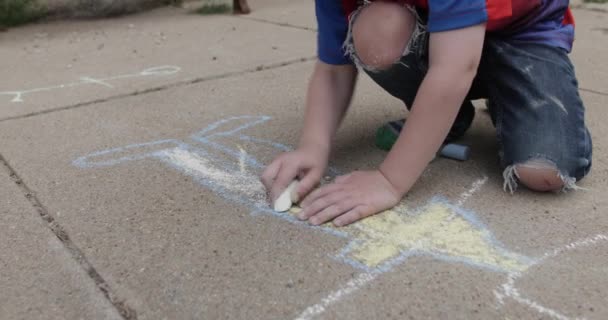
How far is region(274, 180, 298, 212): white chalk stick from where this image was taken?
1386 mm

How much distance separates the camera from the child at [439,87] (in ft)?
4.25

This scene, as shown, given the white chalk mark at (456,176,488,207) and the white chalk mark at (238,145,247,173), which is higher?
the white chalk mark at (456,176,488,207)

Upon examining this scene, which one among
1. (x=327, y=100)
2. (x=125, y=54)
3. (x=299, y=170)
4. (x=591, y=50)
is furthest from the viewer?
(x=125, y=54)

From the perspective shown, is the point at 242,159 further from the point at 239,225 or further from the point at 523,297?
the point at 523,297

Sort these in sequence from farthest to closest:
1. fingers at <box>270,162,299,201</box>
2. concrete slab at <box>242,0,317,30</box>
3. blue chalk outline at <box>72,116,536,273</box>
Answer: concrete slab at <box>242,0,317,30</box>
fingers at <box>270,162,299,201</box>
blue chalk outline at <box>72,116,536,273</box>

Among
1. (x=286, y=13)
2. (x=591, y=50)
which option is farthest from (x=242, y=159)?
(x=286, y=13)

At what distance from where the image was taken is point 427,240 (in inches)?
49.4

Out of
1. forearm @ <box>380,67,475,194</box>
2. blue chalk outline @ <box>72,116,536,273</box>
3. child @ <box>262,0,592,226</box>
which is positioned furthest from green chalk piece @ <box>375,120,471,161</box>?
forearm @ <box>380,67,475,194</box>

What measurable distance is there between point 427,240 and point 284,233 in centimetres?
29

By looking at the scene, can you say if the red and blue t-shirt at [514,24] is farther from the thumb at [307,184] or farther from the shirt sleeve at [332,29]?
the thumb at [307,184]

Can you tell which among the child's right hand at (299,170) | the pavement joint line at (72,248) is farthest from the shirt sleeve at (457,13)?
the pavement joint line at (72,248)

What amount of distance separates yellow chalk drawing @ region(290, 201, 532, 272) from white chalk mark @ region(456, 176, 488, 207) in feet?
0.14

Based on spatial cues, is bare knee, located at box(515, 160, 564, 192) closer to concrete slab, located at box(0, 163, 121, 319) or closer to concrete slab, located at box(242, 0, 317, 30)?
concrete slab, located at box(0, 163, 121, 319)

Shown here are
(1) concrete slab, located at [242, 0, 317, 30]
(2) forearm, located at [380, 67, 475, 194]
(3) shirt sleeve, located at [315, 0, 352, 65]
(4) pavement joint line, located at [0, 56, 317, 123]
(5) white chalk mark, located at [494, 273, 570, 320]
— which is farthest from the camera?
(1) concrete slab, located at [242, 0, 317, 30]
